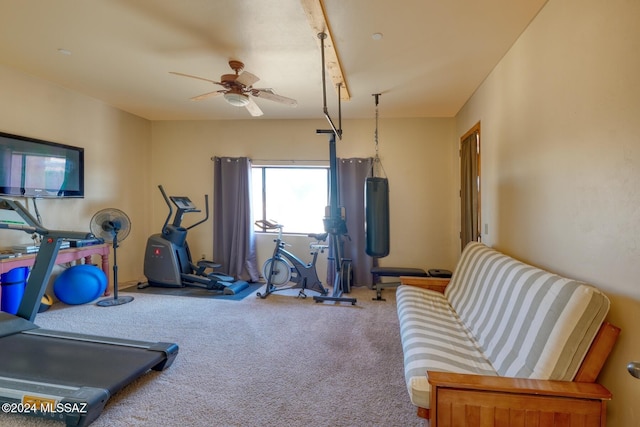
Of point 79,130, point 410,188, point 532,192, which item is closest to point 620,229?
point 532,192

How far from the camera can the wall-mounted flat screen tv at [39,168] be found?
3.24 m

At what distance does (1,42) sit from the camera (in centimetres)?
272

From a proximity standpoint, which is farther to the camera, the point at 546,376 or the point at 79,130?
the point at 79,130

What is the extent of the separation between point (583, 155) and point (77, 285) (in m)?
4.79

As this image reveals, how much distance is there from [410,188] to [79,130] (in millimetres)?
4636

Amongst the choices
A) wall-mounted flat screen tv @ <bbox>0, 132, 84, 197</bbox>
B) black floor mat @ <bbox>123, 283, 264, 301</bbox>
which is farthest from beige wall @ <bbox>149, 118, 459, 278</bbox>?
wall-mounted flat screen tv @ <bbox>0, 132, 84, 197</bbox>

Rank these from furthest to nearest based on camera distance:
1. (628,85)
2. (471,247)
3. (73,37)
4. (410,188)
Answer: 1. (410,188)
2. (471,247)
3. (73,37)
4. (628,85)

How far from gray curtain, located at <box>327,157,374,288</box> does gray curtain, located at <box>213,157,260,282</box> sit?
138cm

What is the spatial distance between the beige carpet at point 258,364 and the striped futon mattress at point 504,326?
0.43 meters

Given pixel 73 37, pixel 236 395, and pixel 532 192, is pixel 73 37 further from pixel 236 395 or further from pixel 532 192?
pixel 532 192

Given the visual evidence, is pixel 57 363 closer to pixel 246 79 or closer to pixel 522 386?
pixel 246 79

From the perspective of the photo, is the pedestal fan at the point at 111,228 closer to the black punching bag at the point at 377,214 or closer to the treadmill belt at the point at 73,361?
the treadmill belt at the point at 73,361

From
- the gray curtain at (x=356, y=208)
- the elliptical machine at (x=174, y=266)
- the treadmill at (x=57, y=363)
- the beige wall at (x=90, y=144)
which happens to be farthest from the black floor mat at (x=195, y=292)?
the treadmill at (x=57, y=363)

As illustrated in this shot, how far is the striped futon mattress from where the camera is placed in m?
1.33
